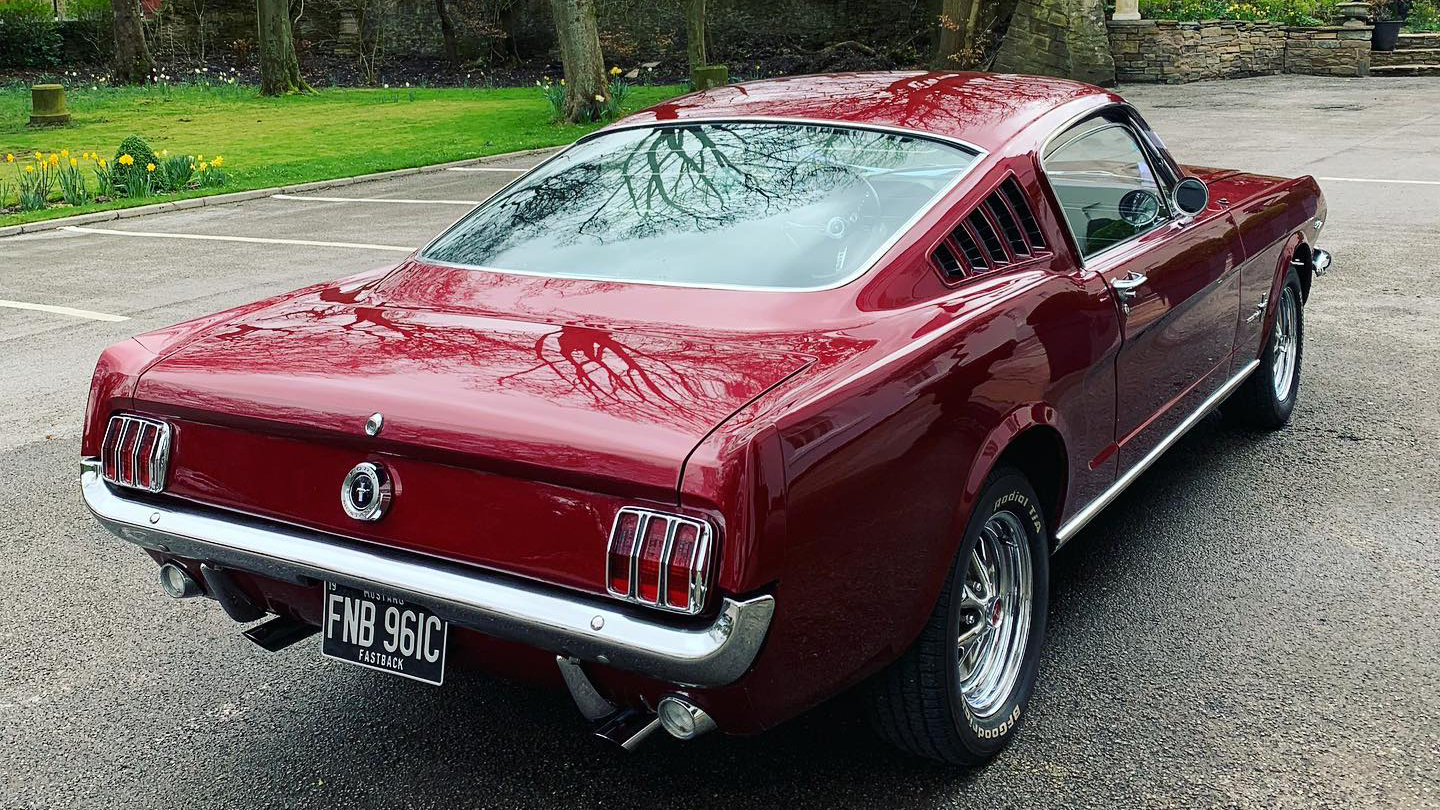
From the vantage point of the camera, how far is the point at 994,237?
3256 millimetres

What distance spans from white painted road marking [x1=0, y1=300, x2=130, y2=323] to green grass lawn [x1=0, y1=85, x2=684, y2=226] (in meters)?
4.27

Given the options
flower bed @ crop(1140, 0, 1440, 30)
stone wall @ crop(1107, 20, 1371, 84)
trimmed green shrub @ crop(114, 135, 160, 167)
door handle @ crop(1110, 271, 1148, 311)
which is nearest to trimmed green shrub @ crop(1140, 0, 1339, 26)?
flower bed @ crop(1140, 0, 1440, 30)

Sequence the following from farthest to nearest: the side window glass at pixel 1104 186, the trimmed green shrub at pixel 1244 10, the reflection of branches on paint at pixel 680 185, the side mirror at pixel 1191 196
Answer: the trimmed green shrub at pixel 1244 10 → the side mirror at pixel 1191 196 → the side window glass at pixel 1104 186 → the reflection of branches on paint at pixel 680 185

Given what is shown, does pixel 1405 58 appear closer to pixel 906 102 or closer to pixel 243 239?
pixel 243 239

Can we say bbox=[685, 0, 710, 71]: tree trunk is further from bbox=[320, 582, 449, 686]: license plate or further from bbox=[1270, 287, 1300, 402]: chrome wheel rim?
bbox=[320, 582, 449, 686]: license plate

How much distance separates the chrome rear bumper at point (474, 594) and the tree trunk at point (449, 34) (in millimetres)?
31784

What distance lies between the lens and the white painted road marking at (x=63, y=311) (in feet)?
26.9

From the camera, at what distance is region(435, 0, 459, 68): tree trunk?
32.8 meters

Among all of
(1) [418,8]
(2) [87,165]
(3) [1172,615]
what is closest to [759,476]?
(3) [1172,615]

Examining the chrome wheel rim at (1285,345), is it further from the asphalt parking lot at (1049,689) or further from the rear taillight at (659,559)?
the rear taillight at (659,559)

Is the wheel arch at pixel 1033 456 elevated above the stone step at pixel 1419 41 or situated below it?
below

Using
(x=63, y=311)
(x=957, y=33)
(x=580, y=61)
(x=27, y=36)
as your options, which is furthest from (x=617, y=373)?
(x=27, y=36)

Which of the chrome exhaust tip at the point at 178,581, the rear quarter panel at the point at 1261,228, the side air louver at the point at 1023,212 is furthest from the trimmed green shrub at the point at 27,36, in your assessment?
the side air louver at the point at 1023,212

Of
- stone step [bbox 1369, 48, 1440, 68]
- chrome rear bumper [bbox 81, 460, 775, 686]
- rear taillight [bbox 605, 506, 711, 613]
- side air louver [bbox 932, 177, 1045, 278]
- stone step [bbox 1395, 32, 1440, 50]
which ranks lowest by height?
chrome rear bumper [bbox 81, 460, 775, 686]
